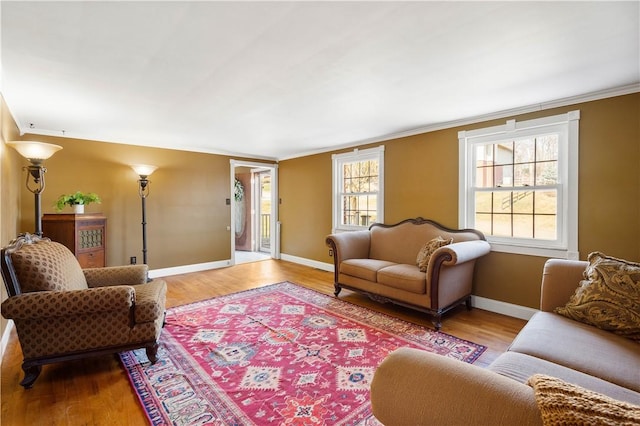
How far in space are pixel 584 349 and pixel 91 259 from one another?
4874 millimetres

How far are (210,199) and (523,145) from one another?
16.4ft

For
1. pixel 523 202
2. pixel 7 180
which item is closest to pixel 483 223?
pixel 523 202

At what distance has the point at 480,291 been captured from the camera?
11.6ft

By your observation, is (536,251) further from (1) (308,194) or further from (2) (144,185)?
(2) (144,185)

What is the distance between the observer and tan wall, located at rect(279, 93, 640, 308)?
2637mm

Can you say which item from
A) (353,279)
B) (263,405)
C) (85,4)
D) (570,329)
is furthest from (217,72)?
(570,329)

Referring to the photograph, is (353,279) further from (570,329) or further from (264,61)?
(264,61)

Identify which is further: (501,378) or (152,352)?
(152,352)

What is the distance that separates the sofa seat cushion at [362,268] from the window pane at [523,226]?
4.86 ft

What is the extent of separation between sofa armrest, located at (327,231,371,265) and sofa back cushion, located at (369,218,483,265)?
0.12 metres

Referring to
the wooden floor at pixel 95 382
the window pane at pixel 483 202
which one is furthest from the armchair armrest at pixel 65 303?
the window pane at pixel 483 202

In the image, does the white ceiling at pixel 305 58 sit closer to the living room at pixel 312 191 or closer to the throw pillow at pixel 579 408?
the living room at pixel 312 191

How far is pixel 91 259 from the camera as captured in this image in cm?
379

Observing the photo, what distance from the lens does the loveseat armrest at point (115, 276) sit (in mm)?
2696
